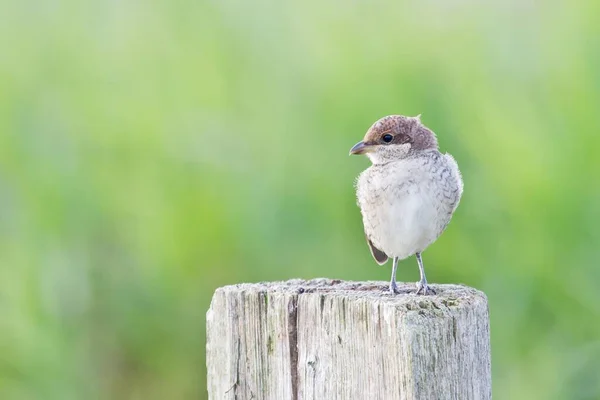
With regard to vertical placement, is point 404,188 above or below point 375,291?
above

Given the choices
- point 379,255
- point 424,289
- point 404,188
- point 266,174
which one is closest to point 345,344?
point 424,289

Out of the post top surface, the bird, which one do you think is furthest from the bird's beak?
the post top surface

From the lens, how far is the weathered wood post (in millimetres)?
2111

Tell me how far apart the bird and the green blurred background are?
1337 mm

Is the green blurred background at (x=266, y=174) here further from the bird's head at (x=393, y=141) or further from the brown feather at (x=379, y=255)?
the bird's head at (x=393, y=141)

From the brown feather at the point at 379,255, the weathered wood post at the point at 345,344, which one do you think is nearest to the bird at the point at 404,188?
the brown feather at the point at 379,255

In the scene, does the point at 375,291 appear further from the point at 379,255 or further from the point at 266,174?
the point at 266,174

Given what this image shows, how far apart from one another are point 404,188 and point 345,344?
1.10 meters

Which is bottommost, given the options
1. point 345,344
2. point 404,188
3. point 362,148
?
point 345,344

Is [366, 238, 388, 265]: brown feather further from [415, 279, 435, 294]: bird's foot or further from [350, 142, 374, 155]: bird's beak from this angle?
[415, 279, 435, 294]: bird's foot

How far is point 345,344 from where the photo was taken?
2.21 meters

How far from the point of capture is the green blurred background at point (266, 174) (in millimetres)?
4672

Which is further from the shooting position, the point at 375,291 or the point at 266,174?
the point at 266,174

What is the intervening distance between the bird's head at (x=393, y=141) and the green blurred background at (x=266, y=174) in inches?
52.6
